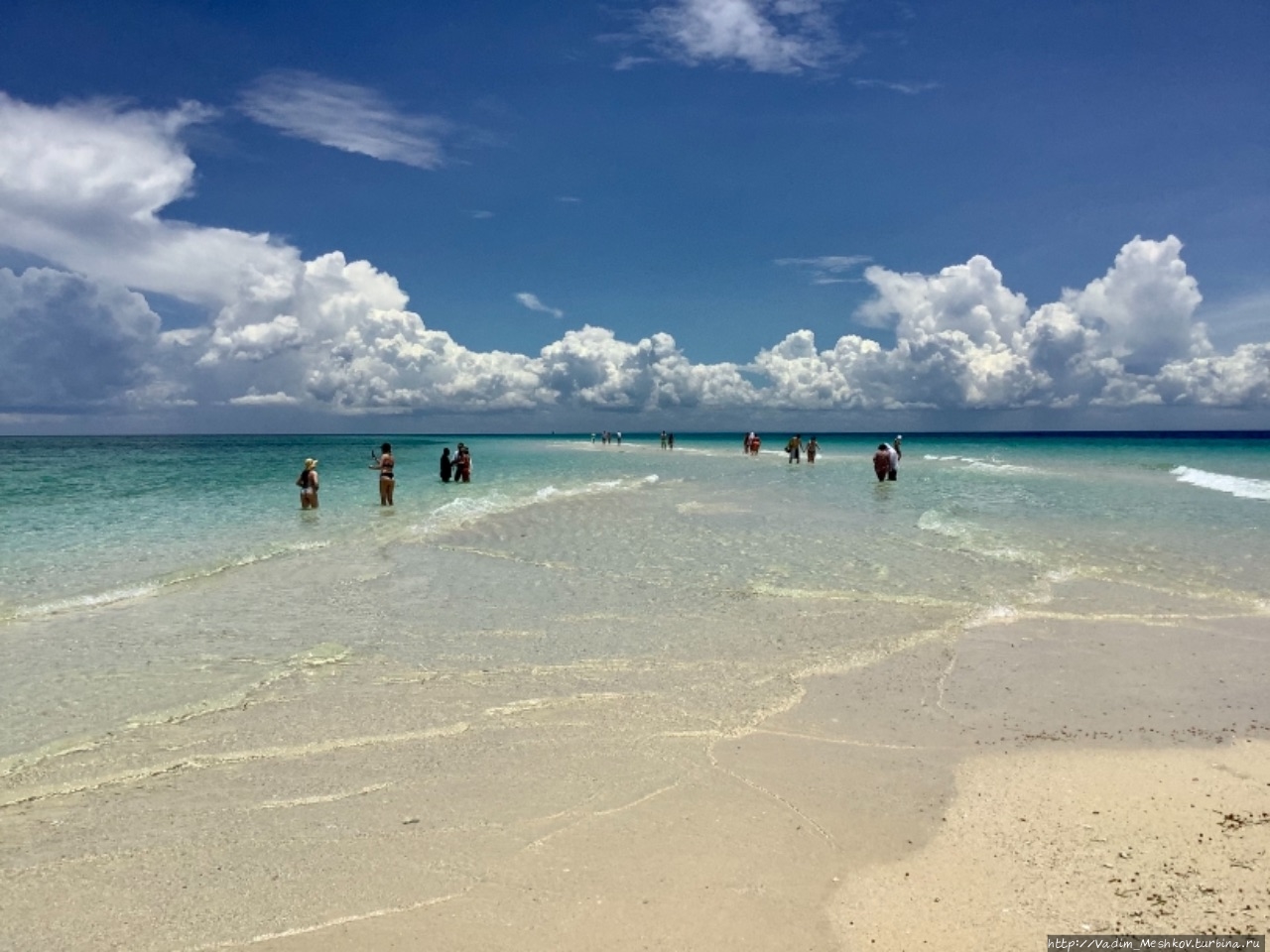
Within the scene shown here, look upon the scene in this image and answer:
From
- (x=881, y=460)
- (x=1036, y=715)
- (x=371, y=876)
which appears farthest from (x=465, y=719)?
(x=881, y=460)

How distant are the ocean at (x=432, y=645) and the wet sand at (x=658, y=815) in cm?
4

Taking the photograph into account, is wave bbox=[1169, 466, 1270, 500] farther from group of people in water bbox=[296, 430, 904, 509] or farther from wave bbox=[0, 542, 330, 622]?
wave bbox=[0, 542, 330, 622]

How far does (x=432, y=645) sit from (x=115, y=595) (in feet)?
21.5

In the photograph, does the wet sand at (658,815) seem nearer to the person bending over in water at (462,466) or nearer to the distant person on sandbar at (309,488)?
the distant person on sandbar at (309,488)

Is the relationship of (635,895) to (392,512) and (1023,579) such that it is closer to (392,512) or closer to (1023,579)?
(1023,579)

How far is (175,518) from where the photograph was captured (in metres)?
23.2

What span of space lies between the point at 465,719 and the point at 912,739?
3.88 m

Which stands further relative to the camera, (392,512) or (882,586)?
(392,512)

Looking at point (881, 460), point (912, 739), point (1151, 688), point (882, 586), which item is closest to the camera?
point (912, 739)

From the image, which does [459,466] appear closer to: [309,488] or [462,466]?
[462,466]

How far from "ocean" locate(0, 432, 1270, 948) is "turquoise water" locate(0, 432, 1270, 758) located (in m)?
0.08

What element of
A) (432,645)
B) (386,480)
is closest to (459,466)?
(386,480)

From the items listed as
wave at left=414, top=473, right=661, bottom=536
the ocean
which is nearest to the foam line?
the ocean

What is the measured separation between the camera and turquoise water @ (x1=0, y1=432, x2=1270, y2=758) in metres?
8.95
